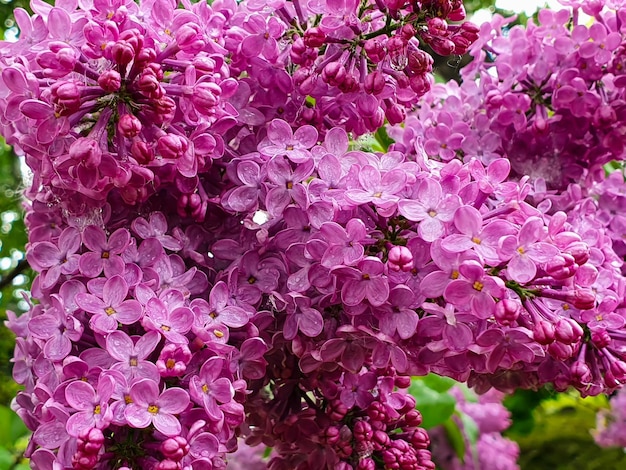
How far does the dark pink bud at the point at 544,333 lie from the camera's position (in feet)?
2.14

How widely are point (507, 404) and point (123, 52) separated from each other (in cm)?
195

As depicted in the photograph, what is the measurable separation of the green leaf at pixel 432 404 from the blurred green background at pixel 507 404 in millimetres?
203

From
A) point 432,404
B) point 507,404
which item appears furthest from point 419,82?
point 507,404

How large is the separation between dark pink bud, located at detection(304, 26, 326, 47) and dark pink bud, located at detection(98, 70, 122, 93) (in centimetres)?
20

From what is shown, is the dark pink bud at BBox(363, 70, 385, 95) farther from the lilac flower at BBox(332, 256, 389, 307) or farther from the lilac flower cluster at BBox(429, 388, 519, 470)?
the lilac flower cluster at BBox(429, 388, 519, 470)

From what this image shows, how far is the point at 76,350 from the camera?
2.34ft

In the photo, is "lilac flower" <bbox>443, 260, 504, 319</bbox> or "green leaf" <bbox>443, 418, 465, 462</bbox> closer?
"lilac flower" <bbox>443, 260, 504, 319</bbox>

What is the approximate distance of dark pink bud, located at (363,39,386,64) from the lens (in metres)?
0.75

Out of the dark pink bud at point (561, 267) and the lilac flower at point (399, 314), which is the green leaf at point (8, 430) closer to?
the lilac flower at point (399, 314)

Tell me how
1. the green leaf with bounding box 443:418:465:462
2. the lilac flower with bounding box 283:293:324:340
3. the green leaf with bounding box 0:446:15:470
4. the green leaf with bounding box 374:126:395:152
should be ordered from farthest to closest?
the green leaf with bounding box 443:418:465:462 → the green leaf with bounding box 0:446:15:470 → the green leaf with bounding box 374:126:395:152 → the lilac flower with bounding box 283:293:324:340

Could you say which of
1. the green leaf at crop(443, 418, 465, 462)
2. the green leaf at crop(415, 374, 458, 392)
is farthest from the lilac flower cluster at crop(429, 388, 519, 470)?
the green leaf at crop(415, 374, 458, 392)

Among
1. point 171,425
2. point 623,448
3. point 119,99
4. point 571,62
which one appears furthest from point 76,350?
point 623,448

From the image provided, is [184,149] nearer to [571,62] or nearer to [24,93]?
[24,93]

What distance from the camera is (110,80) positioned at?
63 centimetres
